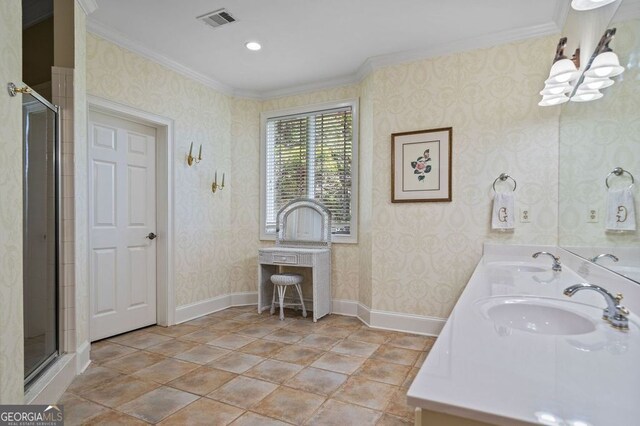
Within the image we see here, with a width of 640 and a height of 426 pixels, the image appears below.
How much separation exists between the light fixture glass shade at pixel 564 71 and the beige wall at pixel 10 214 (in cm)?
283

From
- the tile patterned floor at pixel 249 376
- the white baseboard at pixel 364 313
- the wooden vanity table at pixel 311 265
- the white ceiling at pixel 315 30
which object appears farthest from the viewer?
the wooden vanity table at pixel 311 265

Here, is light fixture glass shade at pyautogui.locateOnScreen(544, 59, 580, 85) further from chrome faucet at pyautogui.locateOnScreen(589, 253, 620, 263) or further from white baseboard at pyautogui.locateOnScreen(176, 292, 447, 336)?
white baseboard at pyautogui.locateOnScreen(176, 292, 447, 336)

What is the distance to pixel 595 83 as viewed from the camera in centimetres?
179

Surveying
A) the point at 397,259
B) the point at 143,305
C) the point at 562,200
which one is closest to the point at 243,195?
the point at 143,305

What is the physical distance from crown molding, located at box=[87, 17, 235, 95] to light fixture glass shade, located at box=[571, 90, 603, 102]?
11.2ft

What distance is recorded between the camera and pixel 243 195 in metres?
4.44

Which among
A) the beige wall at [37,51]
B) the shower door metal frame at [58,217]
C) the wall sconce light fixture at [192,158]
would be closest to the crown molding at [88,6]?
the beige wall at [37,51]

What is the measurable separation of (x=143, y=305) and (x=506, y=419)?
3.60 meters

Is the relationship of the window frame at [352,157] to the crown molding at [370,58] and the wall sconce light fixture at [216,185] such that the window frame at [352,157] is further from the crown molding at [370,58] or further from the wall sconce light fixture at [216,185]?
the wall sconce light fixture at [216,185]

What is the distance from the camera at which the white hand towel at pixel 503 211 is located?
2918mm

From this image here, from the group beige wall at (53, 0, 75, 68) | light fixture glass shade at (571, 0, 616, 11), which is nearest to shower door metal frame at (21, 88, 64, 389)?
beige wall at (53, 0, 75, 68)

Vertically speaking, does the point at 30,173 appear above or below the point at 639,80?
below

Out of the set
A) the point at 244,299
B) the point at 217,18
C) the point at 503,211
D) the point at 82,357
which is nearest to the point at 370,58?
the point at 217,18

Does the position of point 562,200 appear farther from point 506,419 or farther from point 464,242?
point 506,419
